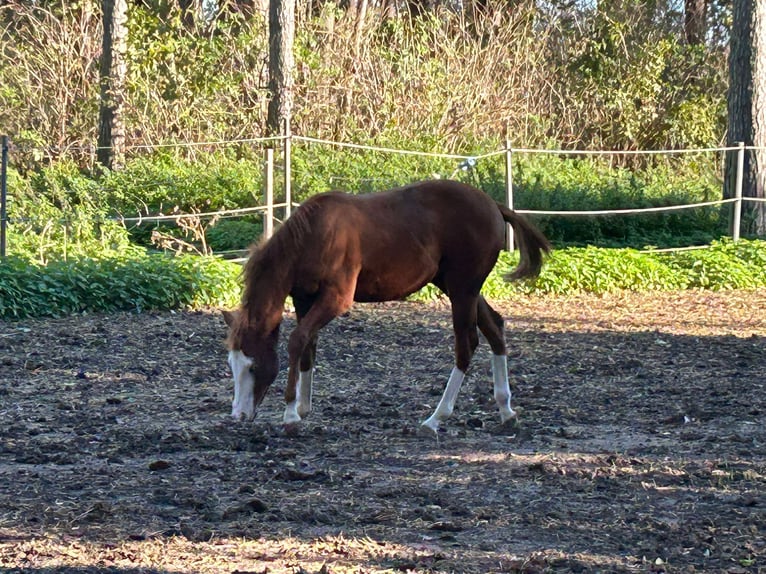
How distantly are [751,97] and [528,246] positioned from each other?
893cm

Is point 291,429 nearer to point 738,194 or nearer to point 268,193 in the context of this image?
point 268,193

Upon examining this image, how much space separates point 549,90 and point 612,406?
44.6ft

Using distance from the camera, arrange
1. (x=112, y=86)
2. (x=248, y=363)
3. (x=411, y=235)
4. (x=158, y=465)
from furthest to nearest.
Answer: (x=112, y=86)
(x=411, y=235)
(x=248, y=363)
(x=158, y=465)

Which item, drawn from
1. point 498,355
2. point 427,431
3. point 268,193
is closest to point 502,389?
point 498,355

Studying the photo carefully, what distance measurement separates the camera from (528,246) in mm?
6996

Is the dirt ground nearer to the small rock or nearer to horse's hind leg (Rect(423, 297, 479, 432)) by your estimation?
the small rock

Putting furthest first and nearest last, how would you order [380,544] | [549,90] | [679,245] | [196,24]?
[549,90], [196,24], [679,245], [380,544]

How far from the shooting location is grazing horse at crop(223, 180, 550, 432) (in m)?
5.96

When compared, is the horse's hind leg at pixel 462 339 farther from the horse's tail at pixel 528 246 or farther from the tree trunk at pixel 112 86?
the tree trunk at pixel 112 86

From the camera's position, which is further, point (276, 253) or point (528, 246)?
point (528, 246)

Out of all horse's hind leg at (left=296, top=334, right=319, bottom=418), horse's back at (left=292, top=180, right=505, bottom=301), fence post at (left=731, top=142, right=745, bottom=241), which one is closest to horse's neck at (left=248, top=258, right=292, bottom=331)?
horse's back at (left=292, top=180, right=505, bottom=301)

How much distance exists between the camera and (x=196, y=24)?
17875mm

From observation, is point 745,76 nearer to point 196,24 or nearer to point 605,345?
point 605,345

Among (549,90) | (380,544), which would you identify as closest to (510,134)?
(549,90)
